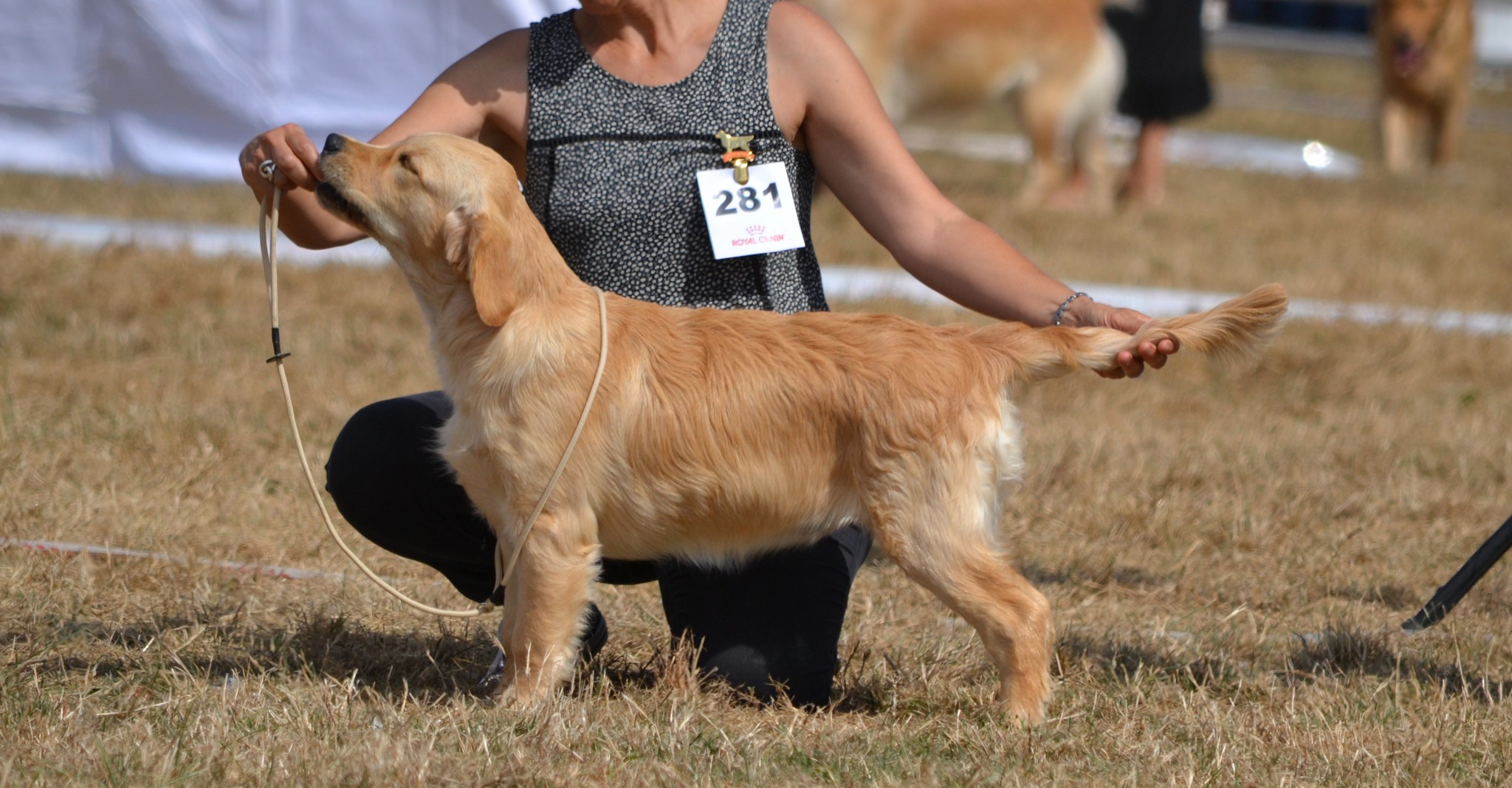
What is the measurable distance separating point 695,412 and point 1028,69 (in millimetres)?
8241

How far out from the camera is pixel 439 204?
2725mm

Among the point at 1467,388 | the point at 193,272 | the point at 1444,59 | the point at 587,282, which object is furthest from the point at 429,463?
the point at 1444,59

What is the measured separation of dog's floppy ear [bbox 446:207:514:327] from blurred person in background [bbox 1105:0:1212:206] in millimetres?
7959

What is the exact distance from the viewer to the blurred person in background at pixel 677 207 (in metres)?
3.20

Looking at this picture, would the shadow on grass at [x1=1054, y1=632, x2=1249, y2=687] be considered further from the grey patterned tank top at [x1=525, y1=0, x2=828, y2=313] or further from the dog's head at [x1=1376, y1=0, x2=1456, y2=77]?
the dog's head at [x1=1376, y1=0, x2=1456, y2=77]

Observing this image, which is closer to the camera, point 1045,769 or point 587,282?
point 1045,769

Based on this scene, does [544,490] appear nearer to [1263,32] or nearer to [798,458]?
[798,458]

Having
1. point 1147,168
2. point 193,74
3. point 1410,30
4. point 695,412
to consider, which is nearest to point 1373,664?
point 695,412

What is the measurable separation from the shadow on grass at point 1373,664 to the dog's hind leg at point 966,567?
2.86 ft

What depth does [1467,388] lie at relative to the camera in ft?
20.4

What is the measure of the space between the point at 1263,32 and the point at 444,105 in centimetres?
3261

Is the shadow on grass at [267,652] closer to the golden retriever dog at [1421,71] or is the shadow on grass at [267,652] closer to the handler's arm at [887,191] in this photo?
the handler's arm at [887,191]

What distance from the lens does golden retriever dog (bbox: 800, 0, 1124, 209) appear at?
33.3 ft

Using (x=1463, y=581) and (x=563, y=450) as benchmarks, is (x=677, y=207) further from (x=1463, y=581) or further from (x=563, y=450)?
(x=1463, y=581)
